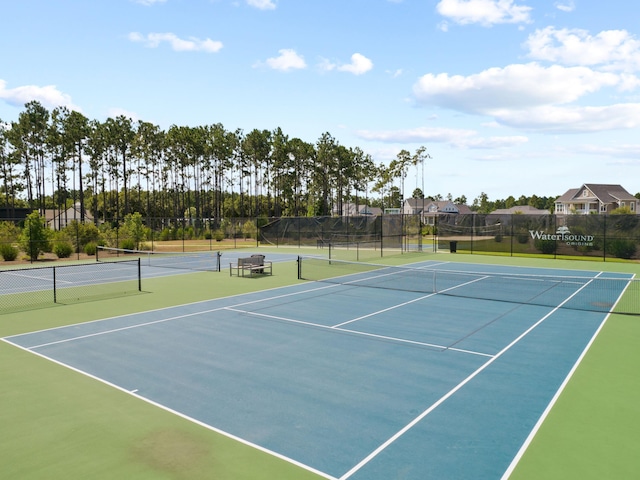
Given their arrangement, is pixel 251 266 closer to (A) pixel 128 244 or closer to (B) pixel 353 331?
(B) pixel 353 331

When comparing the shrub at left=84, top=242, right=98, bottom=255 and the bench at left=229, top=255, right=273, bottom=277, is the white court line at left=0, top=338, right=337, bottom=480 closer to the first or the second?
the bench at left=229, top=255, right=273, bottom=277

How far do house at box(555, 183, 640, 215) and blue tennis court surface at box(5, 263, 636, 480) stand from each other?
245ft

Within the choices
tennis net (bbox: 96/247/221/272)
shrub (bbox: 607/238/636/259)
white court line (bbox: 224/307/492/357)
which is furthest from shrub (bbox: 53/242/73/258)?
shrub (bbox: 607/238/636/259)

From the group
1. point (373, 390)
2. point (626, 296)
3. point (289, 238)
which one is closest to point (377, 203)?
point (289, 238)

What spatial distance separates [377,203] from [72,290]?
146 m

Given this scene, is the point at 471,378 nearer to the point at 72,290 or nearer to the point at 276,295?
the point at 276,295

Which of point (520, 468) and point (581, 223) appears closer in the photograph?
point (520, 468)

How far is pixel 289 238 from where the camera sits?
4300cm

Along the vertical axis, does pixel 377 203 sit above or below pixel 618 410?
above

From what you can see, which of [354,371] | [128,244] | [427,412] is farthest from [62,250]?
[427,412]

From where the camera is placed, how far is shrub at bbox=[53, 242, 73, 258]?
31.5 metres

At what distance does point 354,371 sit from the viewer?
873 centimetres

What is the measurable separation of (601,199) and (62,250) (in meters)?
81.0

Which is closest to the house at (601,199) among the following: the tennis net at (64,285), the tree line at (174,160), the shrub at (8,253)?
the tree line at (174,160)
